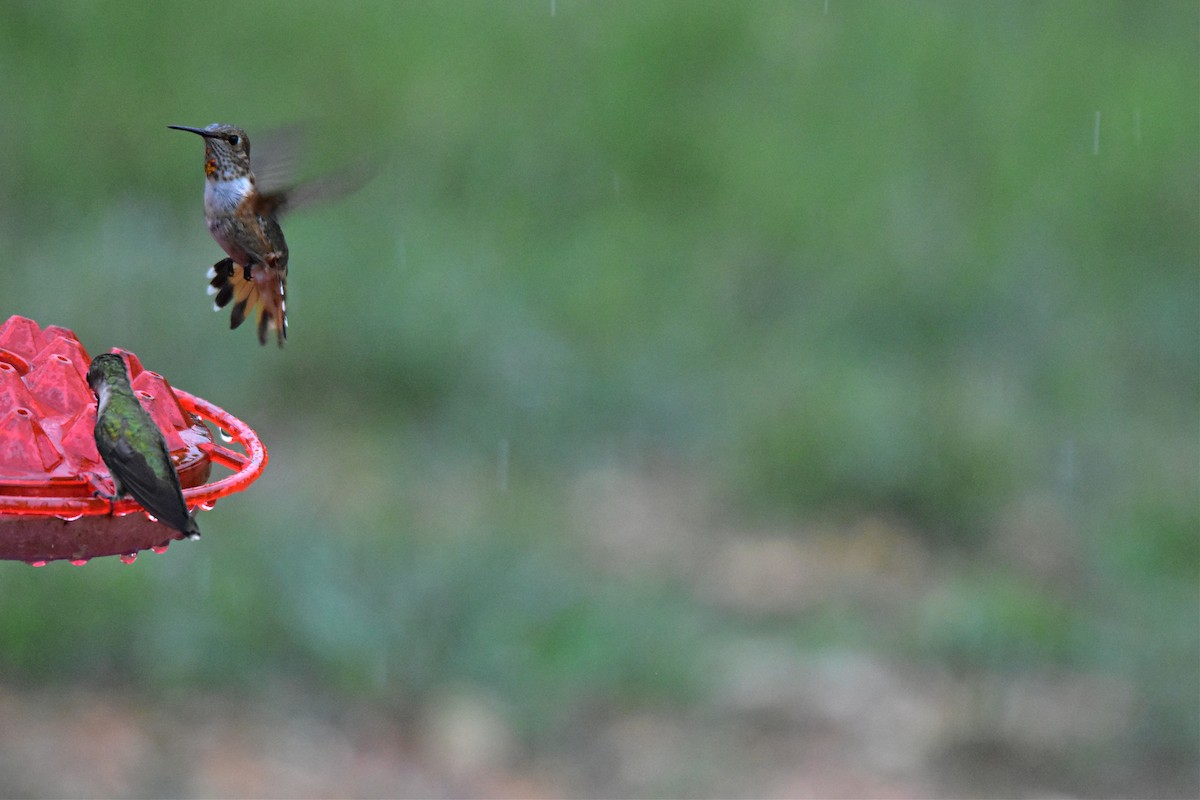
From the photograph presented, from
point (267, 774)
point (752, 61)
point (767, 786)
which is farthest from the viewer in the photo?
point (752, 61)

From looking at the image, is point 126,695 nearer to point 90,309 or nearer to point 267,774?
point 267,774

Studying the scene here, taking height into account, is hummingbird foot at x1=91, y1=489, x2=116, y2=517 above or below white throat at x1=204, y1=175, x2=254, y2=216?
below

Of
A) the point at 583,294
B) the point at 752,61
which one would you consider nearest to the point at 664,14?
the point at 752,61

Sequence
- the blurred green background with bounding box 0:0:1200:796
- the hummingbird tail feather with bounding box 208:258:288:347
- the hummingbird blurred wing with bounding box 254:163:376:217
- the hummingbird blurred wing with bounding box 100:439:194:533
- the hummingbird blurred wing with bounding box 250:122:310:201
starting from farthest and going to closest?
the blurred green background with bounding box 0:0:1200:796, the hummingbird blurred wing with bounding box 250:122:310:201, the hummingbird tail feather with bounding box 208:258:288:347, the hummingbird blurred wing with bounding box 254:163:376:217, the hummingbird blurred wing with bounding box 100:439:194:533

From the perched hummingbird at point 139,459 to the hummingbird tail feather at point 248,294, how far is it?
64 cm

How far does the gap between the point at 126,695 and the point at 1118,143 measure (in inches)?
335

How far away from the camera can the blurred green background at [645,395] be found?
5293 mm

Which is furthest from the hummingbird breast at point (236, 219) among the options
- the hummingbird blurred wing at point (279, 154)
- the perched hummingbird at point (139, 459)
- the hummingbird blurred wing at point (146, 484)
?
the hummingbird blurred wing at point (146, 484)

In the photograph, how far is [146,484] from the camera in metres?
1.92

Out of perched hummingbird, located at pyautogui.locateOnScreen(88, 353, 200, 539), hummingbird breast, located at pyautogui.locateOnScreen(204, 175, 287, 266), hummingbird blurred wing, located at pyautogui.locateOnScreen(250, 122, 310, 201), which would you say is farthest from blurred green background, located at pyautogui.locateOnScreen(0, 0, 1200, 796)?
perched hummingbird, located at pyautogui.locateOnScreen(88, 353, 200, 539)

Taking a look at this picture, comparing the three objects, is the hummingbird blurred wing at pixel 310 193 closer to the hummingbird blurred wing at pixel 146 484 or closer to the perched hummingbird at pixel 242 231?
the perched hummingbird at pixel 242 231

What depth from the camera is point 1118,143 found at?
1097 centimetres

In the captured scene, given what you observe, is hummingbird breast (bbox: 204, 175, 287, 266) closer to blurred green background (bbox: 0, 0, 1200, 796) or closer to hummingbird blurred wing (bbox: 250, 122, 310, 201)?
hummingbird blurred wing (bbox: 250, 122, 310, 201)

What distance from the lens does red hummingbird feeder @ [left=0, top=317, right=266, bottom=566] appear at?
1.96 meters
